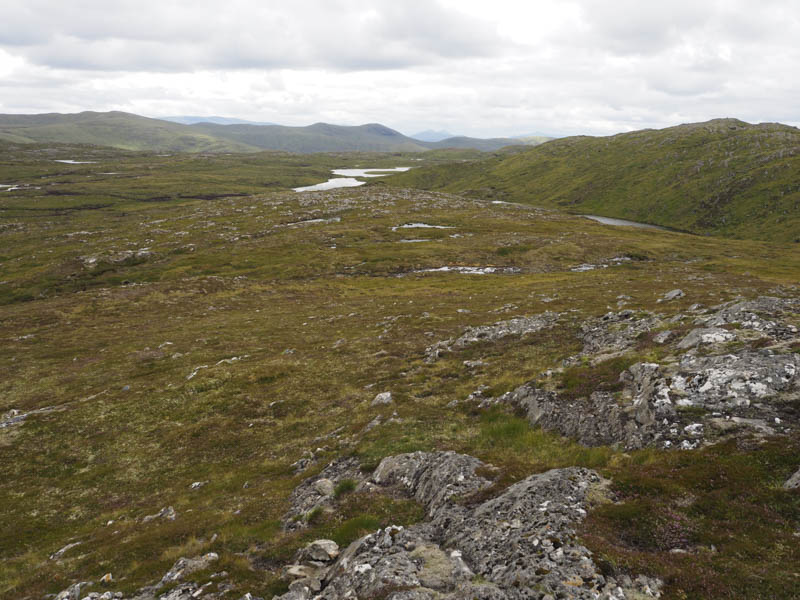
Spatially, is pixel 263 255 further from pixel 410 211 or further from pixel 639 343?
pixel 639 343

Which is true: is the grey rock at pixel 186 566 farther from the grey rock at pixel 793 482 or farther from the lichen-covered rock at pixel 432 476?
the grey rock at pixel 793 482

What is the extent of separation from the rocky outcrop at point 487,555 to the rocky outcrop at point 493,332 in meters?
27.7

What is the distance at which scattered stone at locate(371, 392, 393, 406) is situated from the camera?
33.2 metres

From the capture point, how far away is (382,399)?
3359cm

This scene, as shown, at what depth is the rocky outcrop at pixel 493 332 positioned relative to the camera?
4481 cm

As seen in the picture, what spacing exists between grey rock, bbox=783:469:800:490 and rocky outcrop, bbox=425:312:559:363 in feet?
102

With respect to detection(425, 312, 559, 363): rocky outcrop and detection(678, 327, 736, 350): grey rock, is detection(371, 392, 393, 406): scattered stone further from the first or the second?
detection(678, 327, 736, 350): grey rock

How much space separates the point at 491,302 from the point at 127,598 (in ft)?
201

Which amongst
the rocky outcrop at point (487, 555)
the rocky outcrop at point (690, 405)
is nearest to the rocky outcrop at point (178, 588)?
the rocky outcrop at point (487, 555)

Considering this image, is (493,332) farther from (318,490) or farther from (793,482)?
(793,482)

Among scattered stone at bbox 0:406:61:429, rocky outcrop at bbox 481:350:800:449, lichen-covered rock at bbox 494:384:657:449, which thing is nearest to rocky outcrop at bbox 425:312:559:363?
lichen-covered rock at bbox 494:384:657:449

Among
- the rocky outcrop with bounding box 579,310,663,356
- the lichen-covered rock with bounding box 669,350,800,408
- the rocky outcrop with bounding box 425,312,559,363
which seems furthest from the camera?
the rocky outcrop with bounding box 425,312,559,363

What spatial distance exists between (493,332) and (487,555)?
116 feet

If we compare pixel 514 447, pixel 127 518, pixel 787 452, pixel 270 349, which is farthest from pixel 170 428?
pixel 787 452
